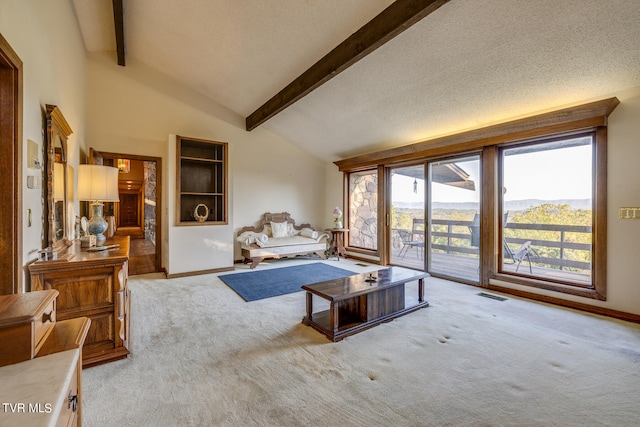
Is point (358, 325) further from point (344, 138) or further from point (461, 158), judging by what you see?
point (344, 138)

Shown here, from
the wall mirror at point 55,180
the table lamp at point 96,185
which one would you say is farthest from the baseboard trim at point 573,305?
the wall mirror at point 55,180

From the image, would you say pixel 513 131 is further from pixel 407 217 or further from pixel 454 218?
pixel 407 217

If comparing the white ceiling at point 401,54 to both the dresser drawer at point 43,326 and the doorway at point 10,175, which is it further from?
the dresser drawer at point 43,326

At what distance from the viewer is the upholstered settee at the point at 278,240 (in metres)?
5.42

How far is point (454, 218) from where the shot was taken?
15.1 ft

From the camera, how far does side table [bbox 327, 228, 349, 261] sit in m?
6.25

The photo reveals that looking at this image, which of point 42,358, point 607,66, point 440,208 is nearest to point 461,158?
point 440,208

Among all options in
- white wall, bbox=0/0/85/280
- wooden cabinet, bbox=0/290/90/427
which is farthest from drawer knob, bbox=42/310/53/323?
white wall, bbox=0/0/85/280

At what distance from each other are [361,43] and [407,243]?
11.6 feet

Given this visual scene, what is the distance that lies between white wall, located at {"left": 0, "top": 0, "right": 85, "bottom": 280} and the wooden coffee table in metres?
2.18

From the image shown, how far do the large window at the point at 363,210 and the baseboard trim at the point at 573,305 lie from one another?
2.57 meters

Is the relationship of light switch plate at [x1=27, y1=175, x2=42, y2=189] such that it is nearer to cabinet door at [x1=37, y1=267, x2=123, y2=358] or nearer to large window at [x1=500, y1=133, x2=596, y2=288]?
cabinet door at [x1=37, y1=267, x2=123, y2=358]

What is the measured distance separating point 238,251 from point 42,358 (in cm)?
518

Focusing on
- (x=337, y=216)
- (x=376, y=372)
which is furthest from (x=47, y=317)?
(x=337, y=216)
